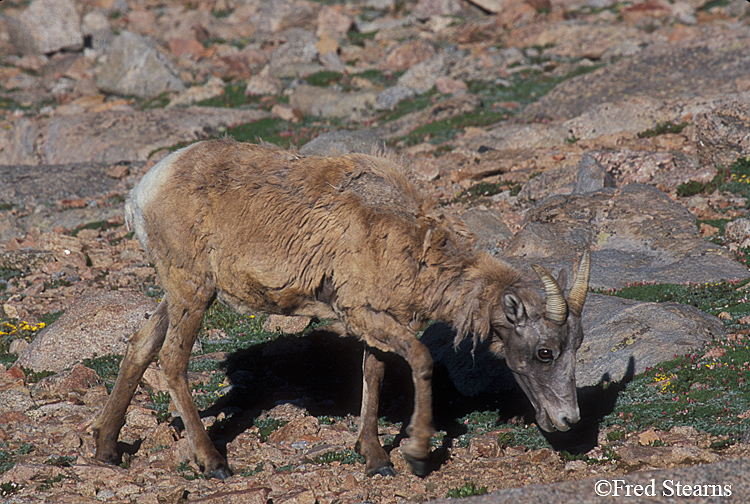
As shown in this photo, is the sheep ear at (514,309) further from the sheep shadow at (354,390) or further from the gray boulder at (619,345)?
the gray boulder at (619,345)

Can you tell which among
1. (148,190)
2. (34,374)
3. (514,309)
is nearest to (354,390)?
(514,309)

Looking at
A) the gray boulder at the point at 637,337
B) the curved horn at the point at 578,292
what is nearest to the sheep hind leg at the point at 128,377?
the curved horn at the point at 578,292

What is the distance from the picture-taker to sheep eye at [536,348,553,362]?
7.08 meters

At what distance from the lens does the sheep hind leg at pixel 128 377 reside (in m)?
8.11

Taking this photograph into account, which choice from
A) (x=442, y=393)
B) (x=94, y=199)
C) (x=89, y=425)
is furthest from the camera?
(x=94, y=199)

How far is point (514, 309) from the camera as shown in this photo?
23.2 ft

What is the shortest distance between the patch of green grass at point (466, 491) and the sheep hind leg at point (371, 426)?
0.78 m

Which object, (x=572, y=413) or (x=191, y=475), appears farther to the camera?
(x=191, y=475)

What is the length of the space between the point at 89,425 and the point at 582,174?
11674 mm

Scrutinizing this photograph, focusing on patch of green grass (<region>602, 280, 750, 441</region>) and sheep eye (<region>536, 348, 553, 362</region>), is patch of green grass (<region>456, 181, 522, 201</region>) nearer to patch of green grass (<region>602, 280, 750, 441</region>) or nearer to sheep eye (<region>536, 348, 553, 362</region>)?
patch of green grass (<region>602, 280, 750, 441</region>)

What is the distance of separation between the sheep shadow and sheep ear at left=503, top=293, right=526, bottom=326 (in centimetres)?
157

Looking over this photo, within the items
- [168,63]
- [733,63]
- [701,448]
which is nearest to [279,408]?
[701,448]

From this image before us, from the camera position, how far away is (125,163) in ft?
79.3

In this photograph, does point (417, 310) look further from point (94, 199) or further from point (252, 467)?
point (94, 199)
